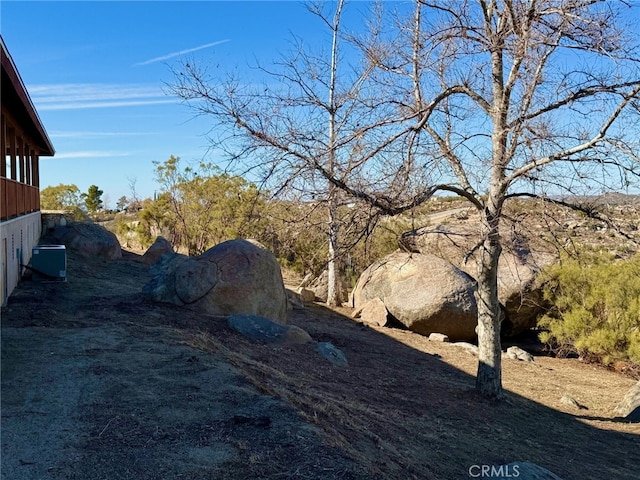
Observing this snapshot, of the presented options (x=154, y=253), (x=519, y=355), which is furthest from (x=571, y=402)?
(x=154, y=253)

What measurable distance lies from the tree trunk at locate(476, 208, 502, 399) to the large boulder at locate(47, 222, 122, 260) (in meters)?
14.5

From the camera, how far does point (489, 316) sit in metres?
8.52

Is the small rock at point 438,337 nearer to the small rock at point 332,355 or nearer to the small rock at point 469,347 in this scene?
the small rock at point 469,347

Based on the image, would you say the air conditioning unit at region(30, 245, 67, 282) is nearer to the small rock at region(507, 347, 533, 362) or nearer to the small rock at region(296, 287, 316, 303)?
the small rock at region(296, 287, 316, 303)

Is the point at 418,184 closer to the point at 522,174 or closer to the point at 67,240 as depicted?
the point at 522,174

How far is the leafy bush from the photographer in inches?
→ 508

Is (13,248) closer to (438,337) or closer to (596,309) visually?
(438,337)

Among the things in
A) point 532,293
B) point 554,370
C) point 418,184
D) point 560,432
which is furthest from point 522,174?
point 532,293

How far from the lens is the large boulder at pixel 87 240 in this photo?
1967 cm

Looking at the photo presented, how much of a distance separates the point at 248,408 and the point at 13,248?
933cm

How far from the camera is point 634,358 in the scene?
12523 mm

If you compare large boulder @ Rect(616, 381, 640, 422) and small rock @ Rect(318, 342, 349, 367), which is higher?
small rock @ Rect(318, 342, 349, 367)

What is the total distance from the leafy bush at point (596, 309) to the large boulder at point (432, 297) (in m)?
1.83

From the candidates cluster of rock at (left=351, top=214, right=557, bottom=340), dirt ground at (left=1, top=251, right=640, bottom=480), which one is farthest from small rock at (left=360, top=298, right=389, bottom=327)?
dirt ground at (left=1, top=251, right=640, bottom=480)
